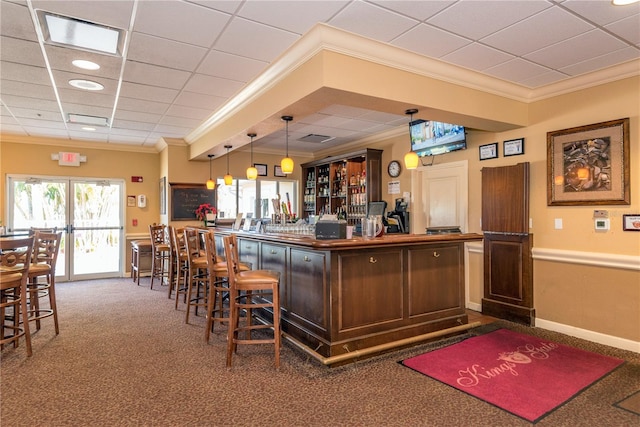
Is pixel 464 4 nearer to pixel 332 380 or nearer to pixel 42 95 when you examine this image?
pixel 332 380

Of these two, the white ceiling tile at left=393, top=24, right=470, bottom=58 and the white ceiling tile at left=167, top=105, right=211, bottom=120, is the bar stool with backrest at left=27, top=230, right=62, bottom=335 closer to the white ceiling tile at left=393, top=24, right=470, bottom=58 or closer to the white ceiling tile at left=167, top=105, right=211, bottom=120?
the white ceiling tile at left=167, top=105, right=211, bottom=120

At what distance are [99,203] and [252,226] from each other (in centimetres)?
447

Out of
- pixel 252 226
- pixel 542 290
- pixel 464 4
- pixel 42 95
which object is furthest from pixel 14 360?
pixel 542 290

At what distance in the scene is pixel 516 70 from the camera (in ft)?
12.7

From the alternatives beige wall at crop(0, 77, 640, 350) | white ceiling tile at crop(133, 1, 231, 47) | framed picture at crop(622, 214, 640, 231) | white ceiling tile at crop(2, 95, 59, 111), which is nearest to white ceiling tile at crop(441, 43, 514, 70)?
beige wall at crop(0, 77, 640, 350)

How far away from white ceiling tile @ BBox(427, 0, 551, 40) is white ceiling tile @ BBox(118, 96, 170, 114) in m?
3.74

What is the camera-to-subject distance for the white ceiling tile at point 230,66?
3.56m

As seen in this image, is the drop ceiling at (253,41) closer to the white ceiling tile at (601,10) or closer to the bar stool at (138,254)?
the white ceiling tile at (601,10)

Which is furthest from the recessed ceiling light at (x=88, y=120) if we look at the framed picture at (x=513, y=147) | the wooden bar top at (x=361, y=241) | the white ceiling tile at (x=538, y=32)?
the framed picture at (x=513, y=147)

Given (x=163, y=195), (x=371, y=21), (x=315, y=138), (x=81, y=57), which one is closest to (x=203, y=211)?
(x=163, y=195)

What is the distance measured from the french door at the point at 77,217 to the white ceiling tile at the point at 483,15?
716cm

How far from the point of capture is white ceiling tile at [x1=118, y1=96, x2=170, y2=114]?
4.84 meters

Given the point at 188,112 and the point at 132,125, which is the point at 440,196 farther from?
the point at 132,125

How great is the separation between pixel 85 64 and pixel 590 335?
595 cm
